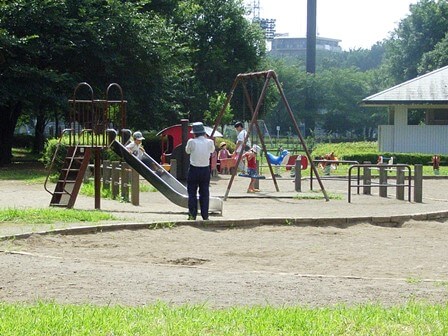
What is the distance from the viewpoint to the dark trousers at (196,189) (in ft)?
54.8

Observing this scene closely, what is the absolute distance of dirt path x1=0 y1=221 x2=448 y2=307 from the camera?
9.29 m

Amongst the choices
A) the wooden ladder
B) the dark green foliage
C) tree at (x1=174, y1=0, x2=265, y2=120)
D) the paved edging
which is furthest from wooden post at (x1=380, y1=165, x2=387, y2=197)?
the dark green foliage

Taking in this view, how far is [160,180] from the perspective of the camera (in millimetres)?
19141

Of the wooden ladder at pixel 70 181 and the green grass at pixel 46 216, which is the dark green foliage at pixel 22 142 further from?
the green grass at pixel 46 216

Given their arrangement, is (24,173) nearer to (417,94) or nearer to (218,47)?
(417,94)

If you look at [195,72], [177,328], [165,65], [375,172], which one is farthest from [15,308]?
[195,72]

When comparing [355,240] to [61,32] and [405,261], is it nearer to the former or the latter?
[405,261]

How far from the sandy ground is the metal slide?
0.35 m

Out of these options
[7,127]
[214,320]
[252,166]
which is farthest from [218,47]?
[214,320]

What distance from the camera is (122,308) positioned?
26.8ft

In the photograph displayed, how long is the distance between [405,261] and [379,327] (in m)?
5.56

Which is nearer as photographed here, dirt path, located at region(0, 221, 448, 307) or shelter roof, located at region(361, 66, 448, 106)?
dirt path, located at region(0, 221, 448, 307)

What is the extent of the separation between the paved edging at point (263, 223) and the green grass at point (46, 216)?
950 millimetres

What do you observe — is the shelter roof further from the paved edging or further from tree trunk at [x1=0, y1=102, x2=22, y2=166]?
the paved edging
